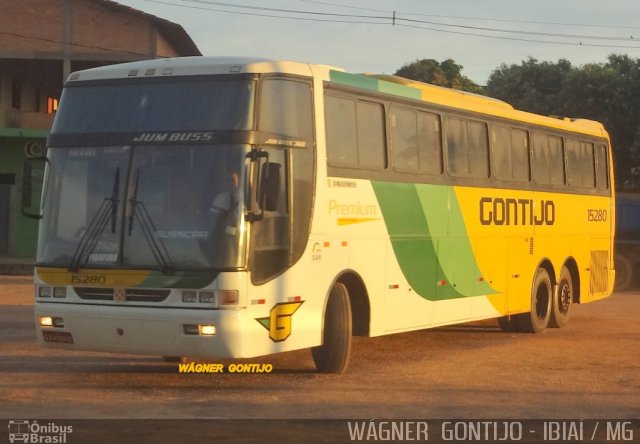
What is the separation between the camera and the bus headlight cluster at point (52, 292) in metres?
12.0

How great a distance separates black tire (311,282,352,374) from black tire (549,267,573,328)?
7.02 metres

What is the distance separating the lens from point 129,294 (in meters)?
11.7

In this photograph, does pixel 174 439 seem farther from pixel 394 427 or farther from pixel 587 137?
pixel 587 137

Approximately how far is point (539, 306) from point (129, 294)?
9081 millimetres

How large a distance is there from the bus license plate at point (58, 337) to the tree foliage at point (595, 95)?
38.0m

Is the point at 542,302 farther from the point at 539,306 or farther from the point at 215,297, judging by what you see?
the point at 215,297

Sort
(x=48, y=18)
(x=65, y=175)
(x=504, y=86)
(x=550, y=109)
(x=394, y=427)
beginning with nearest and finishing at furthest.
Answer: (x=394, y=427), (x=65, y=175), (x=48, y=18), (x=550, y=109), (x=504, y=86)

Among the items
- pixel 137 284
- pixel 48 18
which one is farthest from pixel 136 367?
pixel 48 18

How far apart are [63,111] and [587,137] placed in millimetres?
11029

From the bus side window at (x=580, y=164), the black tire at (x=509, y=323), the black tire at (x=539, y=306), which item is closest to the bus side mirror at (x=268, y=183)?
the black tire at (x=539, y=306)

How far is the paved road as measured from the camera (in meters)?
10.7

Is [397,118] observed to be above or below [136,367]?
above

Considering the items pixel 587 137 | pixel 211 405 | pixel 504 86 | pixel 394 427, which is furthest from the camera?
pixel 504 86

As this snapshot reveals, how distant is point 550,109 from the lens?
5375cm
